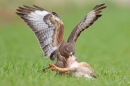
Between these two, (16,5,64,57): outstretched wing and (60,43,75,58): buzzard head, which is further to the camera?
(16,5,64,57): outstretched wing

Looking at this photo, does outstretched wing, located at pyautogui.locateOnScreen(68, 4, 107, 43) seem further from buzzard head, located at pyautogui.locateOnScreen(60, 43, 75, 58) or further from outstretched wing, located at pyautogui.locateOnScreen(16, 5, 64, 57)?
buzzard head, located at pyautogui.locateOnScreen(60, 43, 75, 58)

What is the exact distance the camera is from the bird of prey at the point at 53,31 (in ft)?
25.5

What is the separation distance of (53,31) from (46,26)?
23cm

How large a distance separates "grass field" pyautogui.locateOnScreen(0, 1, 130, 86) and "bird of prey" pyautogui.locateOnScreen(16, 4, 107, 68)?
0.41 metres

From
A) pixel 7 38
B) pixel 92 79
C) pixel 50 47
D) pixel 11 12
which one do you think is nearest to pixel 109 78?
pixel 92 79

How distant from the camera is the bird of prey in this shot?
7787 mm

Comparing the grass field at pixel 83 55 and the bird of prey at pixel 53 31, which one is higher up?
the bird of prey at pixel 53 31

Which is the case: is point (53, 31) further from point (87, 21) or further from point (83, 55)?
point (83, 55)

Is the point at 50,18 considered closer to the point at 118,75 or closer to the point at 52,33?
the point at 52,33

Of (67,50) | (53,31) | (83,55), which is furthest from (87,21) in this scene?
(83,55)

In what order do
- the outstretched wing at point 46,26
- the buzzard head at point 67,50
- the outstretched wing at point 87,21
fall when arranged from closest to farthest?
the buzzard head at point 67,50, the outstretched wing at point 46,26, the outstretched wing at point 87,21

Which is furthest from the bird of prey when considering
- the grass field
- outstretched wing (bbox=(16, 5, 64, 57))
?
the grass field

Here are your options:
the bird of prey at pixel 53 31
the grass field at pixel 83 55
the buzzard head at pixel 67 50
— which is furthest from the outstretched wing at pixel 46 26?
the grass field at pixel 83 55

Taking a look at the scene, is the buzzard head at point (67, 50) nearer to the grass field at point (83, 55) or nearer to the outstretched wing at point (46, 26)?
the outstretched wing at point (46, 26)
